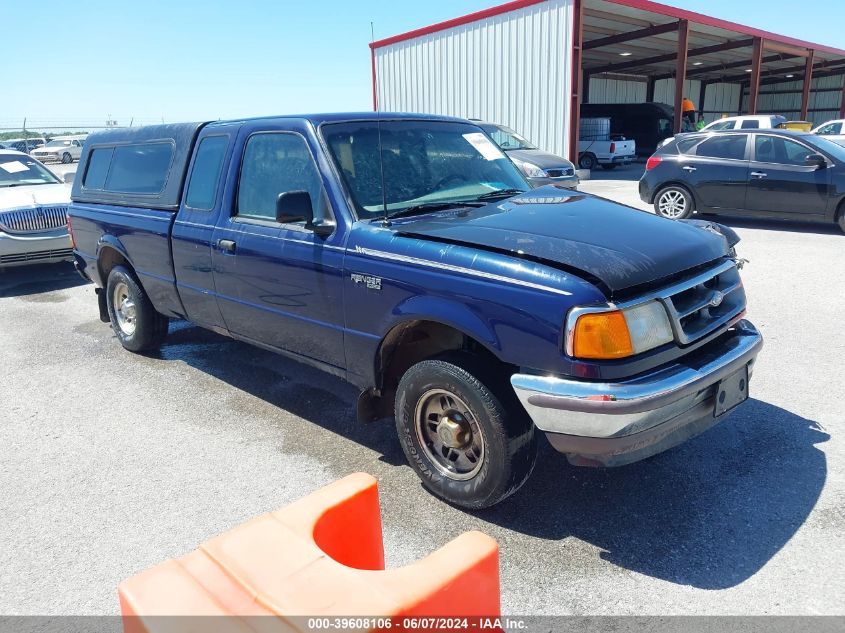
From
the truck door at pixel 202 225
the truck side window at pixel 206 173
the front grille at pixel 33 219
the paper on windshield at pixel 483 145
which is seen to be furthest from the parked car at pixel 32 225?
the paper on windshield at pixel 483 145

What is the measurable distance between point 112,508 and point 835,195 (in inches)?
412

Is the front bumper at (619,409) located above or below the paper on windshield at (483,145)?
below

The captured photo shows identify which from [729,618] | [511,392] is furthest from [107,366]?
[729,618]

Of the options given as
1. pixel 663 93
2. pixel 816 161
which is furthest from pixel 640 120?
pixel 816 161

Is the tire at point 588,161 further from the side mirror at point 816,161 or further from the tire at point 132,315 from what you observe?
the tire at point 132,315

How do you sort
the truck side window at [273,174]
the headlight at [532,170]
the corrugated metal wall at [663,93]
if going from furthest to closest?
1. the corrugated metal wall at [663,93]
2. the headlight at [532,170]
3. the truck side window at [273,174]

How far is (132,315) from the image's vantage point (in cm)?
578

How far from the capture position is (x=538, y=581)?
2725mm

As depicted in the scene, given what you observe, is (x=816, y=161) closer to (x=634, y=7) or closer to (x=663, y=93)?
(x=634, y=7)

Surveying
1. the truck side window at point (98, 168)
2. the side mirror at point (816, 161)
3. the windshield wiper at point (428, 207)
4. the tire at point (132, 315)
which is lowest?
the tire at point (132, 315)

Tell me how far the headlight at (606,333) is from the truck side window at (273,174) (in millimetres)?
1685

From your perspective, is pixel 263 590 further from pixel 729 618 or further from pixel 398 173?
pixel 398 173

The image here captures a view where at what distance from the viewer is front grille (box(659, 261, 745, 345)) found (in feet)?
9.54

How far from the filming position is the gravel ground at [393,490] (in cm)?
272
